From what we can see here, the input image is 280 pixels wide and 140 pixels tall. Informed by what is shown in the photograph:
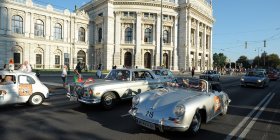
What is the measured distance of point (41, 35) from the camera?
151 feet

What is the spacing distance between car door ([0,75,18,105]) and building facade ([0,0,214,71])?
37668 mm

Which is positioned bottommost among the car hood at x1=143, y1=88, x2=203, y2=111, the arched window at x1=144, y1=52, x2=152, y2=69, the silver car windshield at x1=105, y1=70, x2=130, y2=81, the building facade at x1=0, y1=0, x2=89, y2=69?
the car hood at x1=143, y1=88, x2=203, y2=111

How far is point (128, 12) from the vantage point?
170 ft

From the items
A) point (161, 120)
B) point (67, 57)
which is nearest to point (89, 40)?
point (67, 57)

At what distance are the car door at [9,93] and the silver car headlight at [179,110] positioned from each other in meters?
6.39

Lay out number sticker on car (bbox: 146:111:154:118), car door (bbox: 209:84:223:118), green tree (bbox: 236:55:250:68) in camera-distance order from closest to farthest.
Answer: number sticker on car (bbox: 146:111:154:118), car door (bbox: 209:84:223:118), green tree (bbox: 236:55:250:68)

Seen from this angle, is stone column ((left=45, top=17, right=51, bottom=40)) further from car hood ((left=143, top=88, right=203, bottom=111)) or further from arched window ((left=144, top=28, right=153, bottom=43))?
car hood ((left=143, top=88, right=203, bottom=111))

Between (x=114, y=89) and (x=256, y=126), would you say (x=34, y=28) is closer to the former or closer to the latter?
(x=114, y=89)

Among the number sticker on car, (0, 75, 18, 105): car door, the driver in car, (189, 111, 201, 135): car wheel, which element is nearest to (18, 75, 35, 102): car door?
(0, 75, 18, 105): car door

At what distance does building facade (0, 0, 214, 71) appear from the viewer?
4244 centimetres

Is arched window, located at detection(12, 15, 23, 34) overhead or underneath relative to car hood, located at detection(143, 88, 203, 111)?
overhead

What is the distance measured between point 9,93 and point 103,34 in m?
44.4

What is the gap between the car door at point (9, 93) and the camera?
7.82 metres

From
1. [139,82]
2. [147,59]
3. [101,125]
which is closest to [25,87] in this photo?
[101,125]
